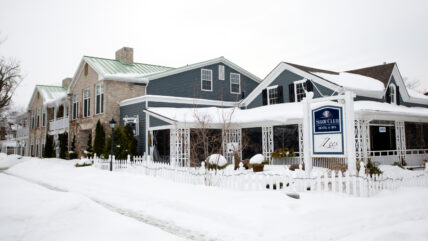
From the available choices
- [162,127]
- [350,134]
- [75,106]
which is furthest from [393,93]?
[75,106]

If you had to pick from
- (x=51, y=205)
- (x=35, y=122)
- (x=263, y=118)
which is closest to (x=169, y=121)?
(x=263, y=118)

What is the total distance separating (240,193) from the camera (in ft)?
31.6

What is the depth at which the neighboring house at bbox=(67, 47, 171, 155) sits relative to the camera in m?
23.4

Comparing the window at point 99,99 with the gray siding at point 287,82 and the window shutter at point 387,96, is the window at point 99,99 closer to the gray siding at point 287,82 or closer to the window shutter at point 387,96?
the gray siding at point 287,82

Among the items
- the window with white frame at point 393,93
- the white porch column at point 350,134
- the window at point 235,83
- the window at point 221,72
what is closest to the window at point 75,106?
the window at point 221,72

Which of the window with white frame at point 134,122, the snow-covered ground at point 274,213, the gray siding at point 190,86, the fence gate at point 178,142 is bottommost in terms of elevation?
the snow-covered ground at point 274,213

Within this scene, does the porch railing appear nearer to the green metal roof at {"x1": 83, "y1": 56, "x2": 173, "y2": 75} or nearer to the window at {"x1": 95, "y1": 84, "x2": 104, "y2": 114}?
the window at {"x1": 95, "y1": 84, "x2": 104, "y2": 114}

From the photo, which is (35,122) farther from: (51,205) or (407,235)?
(407,235)

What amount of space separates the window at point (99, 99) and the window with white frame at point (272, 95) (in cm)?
1167

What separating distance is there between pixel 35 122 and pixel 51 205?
113ft

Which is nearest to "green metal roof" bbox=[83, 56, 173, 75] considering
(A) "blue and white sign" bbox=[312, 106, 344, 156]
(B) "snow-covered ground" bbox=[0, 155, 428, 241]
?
(B) "snow-covered ground" bbox=[0, 155, 428, 241]

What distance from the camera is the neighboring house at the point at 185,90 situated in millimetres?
22109

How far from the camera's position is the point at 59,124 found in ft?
102

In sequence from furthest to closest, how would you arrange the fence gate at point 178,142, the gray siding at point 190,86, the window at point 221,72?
the window at point 221,72, the gray siding at point 190,86, the fence gate at point 178,142
